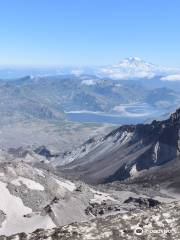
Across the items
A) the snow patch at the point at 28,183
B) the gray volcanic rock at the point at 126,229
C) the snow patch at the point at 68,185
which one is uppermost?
the gray volcanic rock at the point at 126,229

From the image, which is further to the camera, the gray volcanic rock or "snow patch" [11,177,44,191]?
"snow patch" [11,177,44,191]

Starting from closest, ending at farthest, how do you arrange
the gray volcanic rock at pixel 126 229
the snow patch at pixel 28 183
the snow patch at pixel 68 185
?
the gray volcanic rock at pixel 126 229 < the snow patch at pixel 28 183 < the snow patch at pixel 68 185

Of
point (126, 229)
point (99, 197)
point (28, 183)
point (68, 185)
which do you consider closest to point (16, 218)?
point (28, 183)

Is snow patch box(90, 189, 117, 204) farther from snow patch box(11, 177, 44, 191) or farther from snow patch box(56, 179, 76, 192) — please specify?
snow patch box(11, 177, 44, 191)

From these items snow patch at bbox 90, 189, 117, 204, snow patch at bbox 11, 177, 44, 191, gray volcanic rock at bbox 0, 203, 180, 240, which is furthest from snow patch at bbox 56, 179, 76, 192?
gray volcanic rock at bbox 0, 203, 180, 240

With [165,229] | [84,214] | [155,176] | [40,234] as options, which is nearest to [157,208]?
[165,229]

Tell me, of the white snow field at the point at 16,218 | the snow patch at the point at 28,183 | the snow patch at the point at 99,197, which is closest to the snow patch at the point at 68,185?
the snow patch at the point at 99,197

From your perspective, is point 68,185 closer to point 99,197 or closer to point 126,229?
point 99,197

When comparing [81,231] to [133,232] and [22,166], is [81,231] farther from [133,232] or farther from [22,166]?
[22,166]

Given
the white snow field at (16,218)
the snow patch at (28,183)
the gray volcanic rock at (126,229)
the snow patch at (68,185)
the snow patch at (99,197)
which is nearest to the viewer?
the gray volcanic rock at (126,229)

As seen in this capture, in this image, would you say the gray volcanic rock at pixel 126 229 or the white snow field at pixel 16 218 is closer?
the gray volcanic rock at pixel 126 229

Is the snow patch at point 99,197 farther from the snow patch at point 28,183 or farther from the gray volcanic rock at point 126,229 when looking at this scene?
the gray volcanic rock at point 126,229

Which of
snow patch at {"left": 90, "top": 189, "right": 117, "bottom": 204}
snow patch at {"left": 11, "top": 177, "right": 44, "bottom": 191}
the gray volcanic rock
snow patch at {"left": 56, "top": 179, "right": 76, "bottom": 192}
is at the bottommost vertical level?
snow patch at {"left": 90, "top": 189, "right": 117, "bottom": 204}
